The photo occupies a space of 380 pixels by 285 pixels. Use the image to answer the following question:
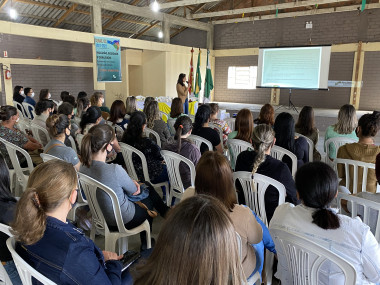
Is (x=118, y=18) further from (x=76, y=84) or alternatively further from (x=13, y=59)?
(x=13, y=59)

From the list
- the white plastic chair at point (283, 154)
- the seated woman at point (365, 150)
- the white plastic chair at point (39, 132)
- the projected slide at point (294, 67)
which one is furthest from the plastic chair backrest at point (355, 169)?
the projected slide at point (294, 67)

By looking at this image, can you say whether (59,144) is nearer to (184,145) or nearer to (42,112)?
(184,145)

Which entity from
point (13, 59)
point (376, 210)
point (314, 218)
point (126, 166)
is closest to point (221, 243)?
point (314, 218)

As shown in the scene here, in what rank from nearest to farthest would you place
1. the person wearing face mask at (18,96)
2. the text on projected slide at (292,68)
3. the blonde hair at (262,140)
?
the blonde hair at (262,140) < the person wearing face mask at (18,96) < the text on projected slide at (292,68)

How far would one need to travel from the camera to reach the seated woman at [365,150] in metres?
2.29

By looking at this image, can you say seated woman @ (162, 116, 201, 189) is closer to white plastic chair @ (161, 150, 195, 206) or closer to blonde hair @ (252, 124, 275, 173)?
white plastic chair @ (161, 150, 195, 206)

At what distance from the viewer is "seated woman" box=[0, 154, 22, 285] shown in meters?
1.29

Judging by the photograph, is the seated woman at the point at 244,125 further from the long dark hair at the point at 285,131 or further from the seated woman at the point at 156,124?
the seated woman at the point at 156,124

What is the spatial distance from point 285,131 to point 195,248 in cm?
236

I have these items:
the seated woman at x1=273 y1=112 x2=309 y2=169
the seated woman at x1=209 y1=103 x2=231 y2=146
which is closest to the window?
the seated woman at x1=209 y1=103 x2=231 y2=146

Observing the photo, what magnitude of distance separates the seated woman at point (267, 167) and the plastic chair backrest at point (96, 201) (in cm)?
83

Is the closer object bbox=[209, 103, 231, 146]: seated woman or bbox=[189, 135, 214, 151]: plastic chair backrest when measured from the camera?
bbox=[189, 135, 214, 151]: plastic chair backrest

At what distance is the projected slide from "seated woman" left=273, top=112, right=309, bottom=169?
20.5ft

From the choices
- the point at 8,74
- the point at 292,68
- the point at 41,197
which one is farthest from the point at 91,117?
the point at 292,68
